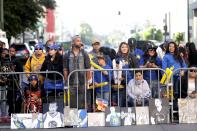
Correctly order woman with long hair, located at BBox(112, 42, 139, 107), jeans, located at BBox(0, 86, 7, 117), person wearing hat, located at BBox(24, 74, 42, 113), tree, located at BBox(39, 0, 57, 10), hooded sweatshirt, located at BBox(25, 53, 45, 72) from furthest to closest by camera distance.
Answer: tree, located at BBox(39, 0, 57, 10) < hooded sweatshirt, located at BBox(25, 53, 45, 72) < jeans, located at BBox(0, 86, 7, 117) < woman with long hair, located at BBox(112, 42, 139, 107) < person wearing hat, located at BBox(24, 74, 42, 113)

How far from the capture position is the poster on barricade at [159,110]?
10.5 m

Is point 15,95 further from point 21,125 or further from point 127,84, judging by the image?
point 127,84

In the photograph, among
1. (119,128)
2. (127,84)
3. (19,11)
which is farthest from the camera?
(19,11)

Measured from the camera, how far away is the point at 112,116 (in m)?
10.5

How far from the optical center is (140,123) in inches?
413

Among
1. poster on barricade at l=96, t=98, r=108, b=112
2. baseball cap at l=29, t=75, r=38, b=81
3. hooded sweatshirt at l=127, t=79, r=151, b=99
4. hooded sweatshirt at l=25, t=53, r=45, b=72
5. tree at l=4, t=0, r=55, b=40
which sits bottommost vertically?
poster on barricade at l=96, t=98, r=108, b=112

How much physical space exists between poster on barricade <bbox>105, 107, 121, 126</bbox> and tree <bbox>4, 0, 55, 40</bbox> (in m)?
25.6

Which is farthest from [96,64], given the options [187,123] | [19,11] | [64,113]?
[19,11]

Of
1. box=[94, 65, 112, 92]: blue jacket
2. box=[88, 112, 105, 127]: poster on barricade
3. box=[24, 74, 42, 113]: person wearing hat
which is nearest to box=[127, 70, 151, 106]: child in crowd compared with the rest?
box=[94, 65, 112, 92]: blue jacket

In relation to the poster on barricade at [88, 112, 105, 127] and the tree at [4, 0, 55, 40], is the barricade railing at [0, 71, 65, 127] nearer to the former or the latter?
the poster on barricade at [88, 112, 105, 127]

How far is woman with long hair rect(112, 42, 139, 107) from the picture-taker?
435 inches

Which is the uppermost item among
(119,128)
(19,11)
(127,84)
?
(19,11)

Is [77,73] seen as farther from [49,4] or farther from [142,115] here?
[49,4]

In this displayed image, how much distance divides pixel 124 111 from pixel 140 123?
16.3 inches
